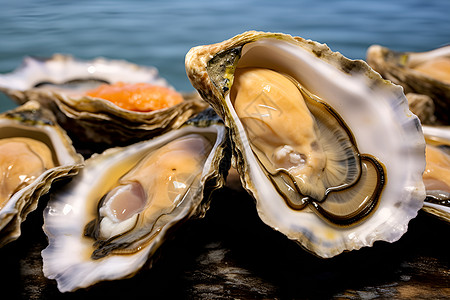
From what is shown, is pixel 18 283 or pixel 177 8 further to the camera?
pixel 177 8

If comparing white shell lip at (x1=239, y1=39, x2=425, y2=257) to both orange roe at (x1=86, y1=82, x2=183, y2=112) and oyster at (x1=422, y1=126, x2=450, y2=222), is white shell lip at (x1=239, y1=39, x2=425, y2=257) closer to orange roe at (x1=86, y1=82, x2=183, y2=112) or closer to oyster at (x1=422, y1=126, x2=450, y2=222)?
oyster at (x1=422, y1=126, x2=450, y2=222)

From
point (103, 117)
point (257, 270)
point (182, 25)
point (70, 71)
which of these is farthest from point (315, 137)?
point (182, 25)

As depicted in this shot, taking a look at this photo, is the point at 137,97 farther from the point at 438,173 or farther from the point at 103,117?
the point at 438,173

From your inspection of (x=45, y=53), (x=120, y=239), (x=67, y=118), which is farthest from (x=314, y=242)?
(x=45, y=53)

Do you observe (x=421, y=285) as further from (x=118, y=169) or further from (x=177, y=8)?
(x=177, y=8)

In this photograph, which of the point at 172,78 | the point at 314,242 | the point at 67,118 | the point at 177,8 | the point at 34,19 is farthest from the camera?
the point at 177,8

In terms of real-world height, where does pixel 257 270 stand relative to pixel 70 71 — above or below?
below

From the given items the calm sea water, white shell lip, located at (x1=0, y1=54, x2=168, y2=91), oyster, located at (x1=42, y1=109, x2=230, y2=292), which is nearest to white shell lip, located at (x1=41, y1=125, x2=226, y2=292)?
oyster, located at (x1=42, y1=109, x2=230, y2=292)
